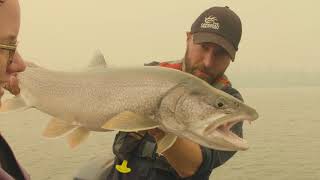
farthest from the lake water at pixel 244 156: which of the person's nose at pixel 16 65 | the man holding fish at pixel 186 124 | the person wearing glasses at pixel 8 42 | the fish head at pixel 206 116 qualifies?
the person wearing glasses at pixel 8 42

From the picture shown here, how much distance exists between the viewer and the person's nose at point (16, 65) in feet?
10.1

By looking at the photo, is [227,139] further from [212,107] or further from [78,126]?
[78,126]

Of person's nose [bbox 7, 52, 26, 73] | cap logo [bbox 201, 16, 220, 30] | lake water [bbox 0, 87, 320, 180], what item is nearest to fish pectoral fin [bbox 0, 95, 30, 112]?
cap logo [bbox 201, 16, 220, 30]

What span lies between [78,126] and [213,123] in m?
1.73

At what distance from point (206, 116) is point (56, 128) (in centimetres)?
203

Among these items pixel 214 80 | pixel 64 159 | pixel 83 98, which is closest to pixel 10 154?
pixel 83 98

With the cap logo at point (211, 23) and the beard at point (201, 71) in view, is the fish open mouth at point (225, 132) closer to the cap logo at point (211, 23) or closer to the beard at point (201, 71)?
the beard at point (201, 71)

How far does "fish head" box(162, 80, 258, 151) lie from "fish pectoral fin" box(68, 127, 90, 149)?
1.28 m

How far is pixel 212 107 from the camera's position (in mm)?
5012

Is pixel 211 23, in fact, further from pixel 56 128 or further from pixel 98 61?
pixel 56 128

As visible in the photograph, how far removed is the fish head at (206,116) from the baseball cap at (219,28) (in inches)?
72.6

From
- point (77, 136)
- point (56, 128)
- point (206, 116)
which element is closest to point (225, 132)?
point (206, 116)

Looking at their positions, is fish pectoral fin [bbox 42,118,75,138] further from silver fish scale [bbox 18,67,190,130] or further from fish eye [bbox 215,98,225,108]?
fish eye [bbox 215,98,225,108]

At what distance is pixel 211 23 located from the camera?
7.09 metres
